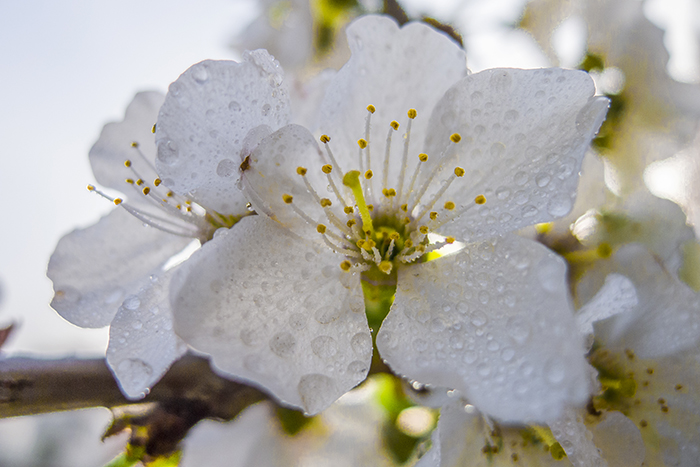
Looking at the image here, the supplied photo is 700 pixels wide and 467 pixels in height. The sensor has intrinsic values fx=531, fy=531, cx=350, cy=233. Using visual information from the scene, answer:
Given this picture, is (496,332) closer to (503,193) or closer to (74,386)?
(503,193)

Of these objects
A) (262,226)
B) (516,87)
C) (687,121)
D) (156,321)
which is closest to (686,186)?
(687,121)

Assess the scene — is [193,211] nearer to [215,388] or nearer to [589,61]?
[215,388]

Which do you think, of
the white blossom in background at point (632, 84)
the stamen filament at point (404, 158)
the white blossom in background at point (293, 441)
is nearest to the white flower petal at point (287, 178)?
the stamen filament at point (404, 158)

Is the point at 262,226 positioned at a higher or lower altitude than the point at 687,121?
higher

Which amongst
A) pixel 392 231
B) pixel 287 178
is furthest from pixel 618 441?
pixel 287 178

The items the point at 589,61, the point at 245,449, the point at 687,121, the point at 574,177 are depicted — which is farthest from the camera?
the point at 589,61

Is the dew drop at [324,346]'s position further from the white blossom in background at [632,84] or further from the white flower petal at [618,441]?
the white blossom in background at [632,84]
